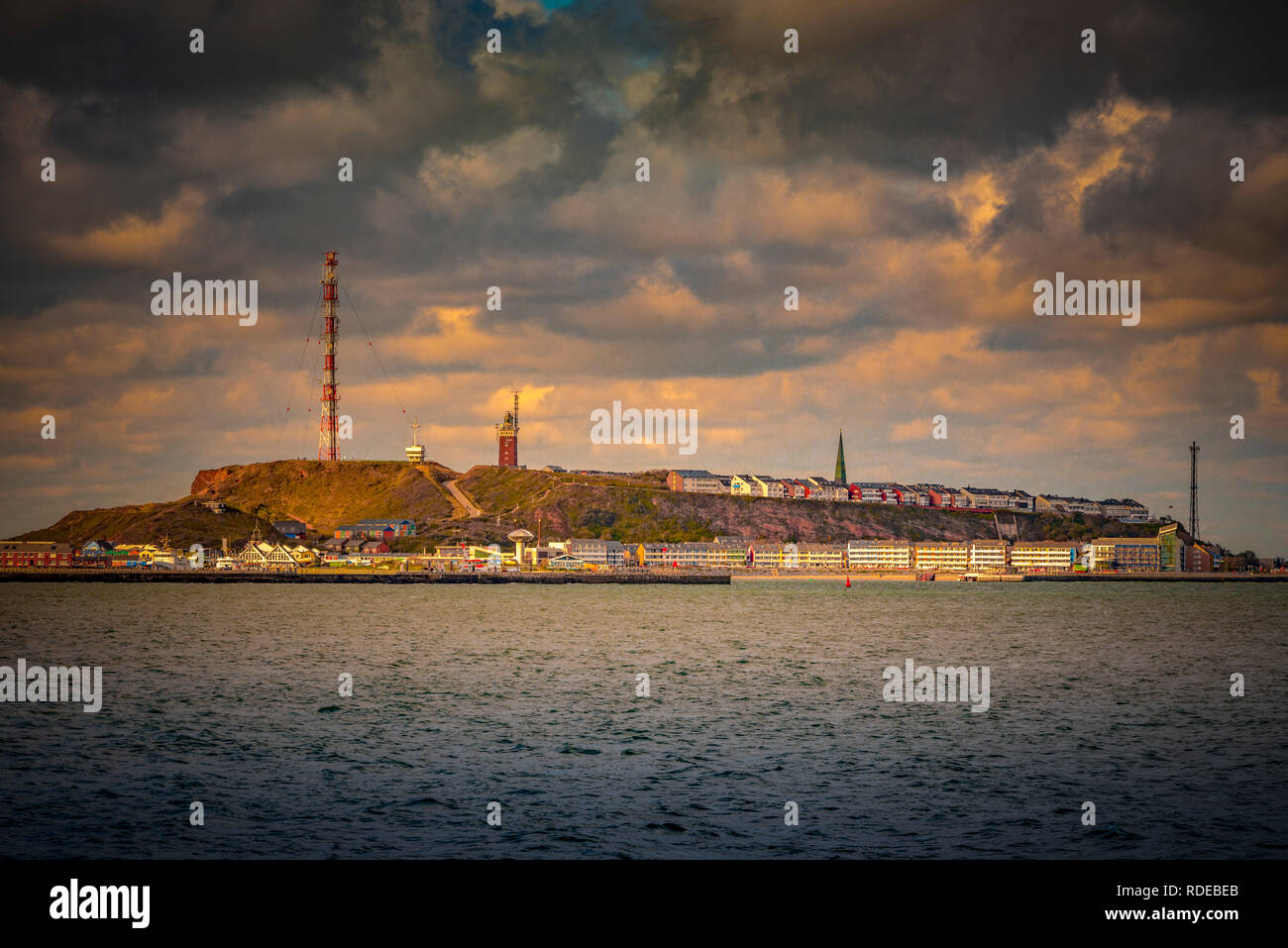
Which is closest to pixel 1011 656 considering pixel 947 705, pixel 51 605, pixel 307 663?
pixel 947 705

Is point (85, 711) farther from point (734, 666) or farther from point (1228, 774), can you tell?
point (1228, 774)

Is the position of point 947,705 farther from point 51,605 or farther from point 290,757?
point 51,605
